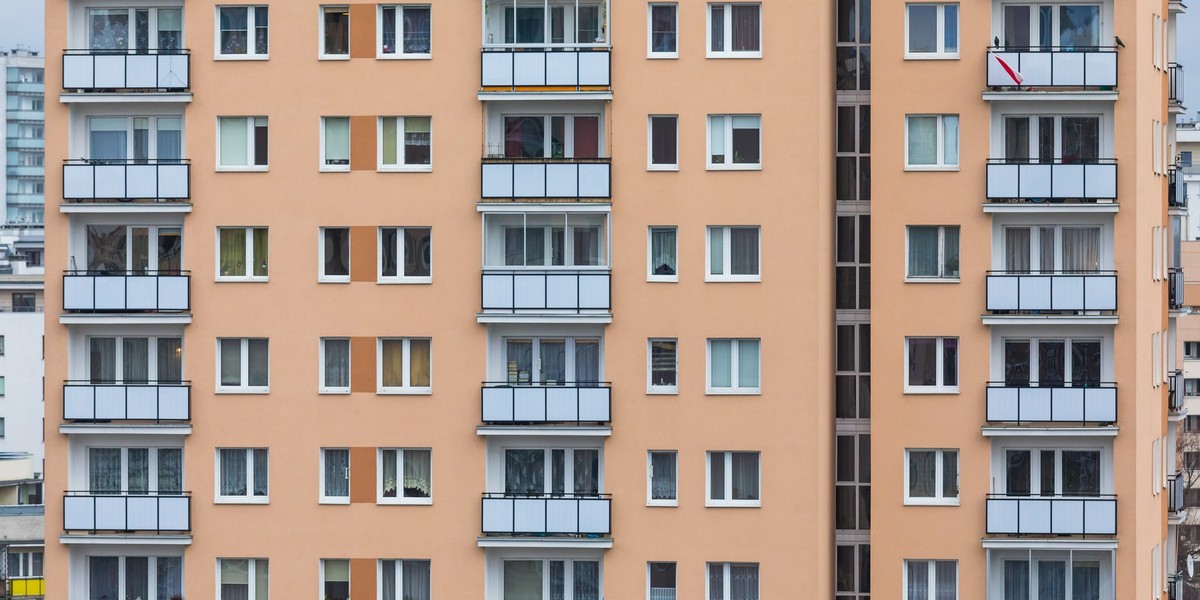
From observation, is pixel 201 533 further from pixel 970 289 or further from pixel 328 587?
pixel 970 289

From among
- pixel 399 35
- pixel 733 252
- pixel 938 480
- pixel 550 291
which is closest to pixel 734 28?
pixel 733 252

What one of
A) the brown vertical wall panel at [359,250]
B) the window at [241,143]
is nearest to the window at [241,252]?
the window at [241,143]

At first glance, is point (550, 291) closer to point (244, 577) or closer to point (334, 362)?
point (334, 362)

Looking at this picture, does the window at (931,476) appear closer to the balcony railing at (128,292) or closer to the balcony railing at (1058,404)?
the balcony railing at (1058,404)

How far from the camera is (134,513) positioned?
173 ft

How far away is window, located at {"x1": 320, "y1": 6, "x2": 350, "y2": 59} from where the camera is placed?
53.1 m

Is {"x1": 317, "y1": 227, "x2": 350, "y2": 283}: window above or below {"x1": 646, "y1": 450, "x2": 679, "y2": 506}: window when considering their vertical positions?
above

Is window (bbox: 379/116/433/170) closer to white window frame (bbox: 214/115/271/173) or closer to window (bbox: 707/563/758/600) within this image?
white window frame (bbox: 214/115/271/173)

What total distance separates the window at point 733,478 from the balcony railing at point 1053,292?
7.91m

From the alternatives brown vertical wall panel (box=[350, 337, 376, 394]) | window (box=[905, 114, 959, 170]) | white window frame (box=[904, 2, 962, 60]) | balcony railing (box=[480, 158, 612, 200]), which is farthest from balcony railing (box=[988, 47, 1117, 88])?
brown vertical wall panel (box=[350, 337, 376, 394])

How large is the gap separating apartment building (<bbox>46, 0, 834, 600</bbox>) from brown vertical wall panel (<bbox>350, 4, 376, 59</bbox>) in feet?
0.20

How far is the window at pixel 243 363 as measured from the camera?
53188 millimetres

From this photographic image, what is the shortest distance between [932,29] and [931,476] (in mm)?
12430

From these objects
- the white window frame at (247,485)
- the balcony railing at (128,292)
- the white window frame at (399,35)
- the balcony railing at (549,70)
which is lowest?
the white window frame at (247,485)
